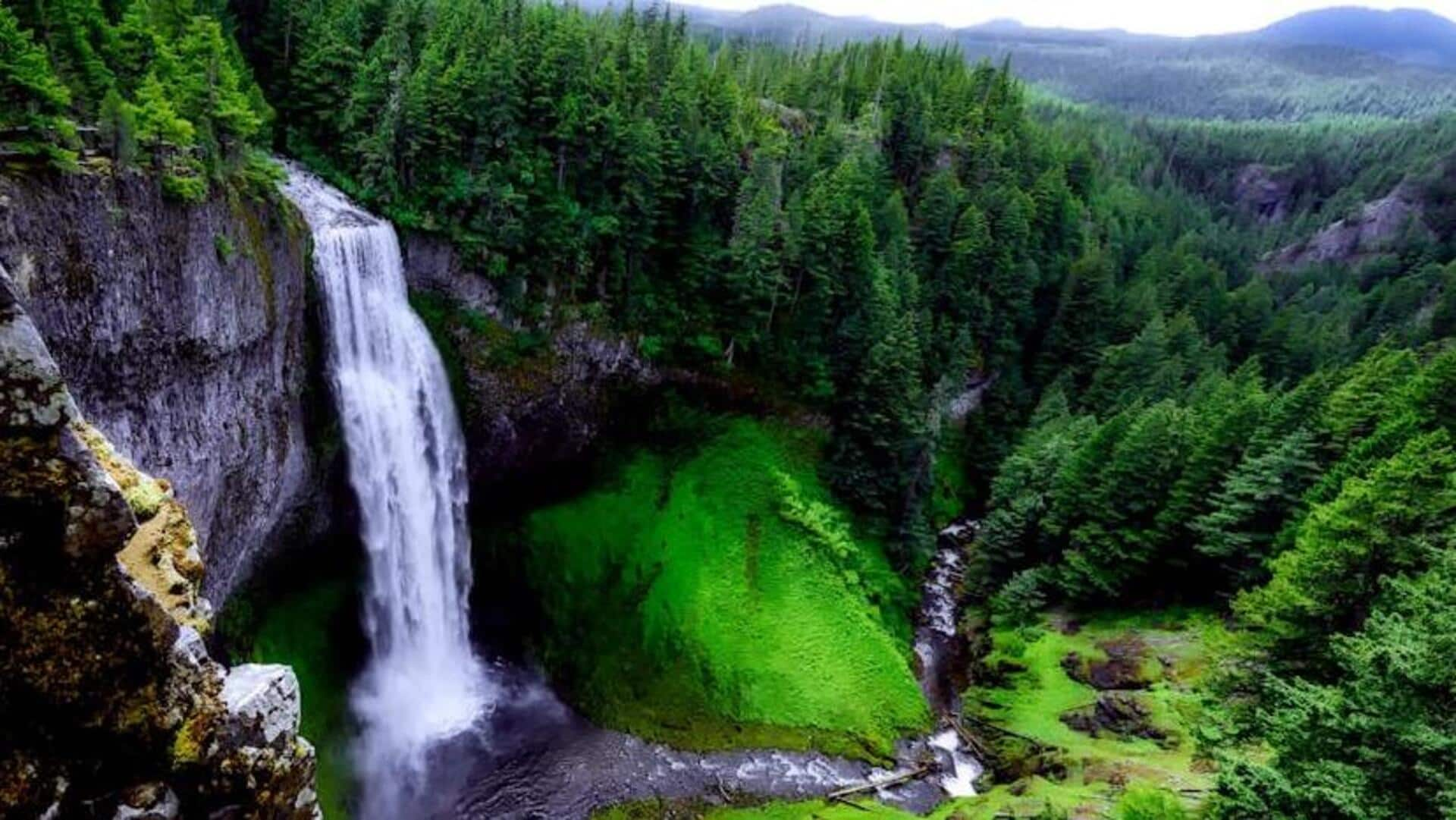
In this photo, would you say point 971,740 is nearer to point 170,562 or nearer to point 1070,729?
point 1070,729

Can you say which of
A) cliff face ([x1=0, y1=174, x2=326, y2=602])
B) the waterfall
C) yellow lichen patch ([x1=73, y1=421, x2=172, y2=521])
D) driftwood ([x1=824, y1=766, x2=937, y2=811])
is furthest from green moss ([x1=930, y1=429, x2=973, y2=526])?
yellow lichen patch ([x1=73, y1=421, x2=172, y2=521])

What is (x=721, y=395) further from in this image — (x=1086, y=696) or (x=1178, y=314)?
(x=1178, y=314)

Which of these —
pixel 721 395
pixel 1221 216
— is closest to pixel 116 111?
pixel 721 395

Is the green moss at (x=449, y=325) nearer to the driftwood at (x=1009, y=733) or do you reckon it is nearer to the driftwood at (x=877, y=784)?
the driftwood at (x=877, y=784)

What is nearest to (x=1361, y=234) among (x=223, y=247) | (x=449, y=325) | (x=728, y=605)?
(x=728, y=605)

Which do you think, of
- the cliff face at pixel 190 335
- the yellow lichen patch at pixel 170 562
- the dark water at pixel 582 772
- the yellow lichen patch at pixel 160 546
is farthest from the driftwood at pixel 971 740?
the yellow lichen patch at pixel 170 562

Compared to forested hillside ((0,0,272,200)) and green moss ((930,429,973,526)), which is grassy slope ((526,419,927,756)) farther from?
forested hillside ((0,0,272,200))
